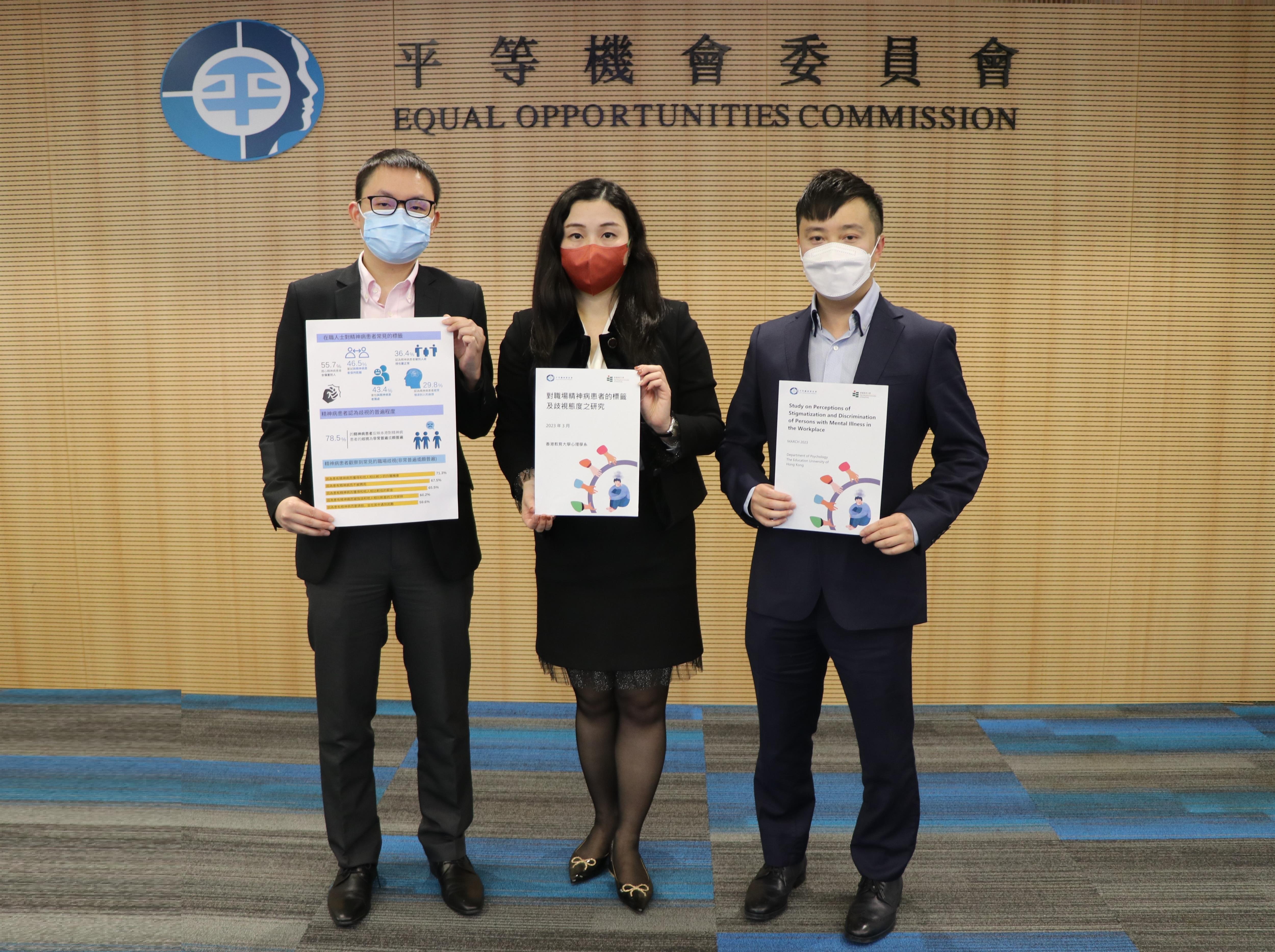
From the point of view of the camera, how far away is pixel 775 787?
2.22 meters

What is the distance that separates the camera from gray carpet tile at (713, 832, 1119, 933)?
2229 mm

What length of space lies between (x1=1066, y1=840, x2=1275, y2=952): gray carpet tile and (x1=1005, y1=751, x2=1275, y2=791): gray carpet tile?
13.3 inches

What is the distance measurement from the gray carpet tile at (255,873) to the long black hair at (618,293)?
5.09ft

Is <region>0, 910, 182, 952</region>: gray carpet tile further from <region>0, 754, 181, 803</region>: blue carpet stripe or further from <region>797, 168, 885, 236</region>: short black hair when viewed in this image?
<region>797, 168, 885, 236</region>: short black hair

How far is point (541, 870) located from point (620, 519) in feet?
3.42

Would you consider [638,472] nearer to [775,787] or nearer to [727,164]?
[775,787]

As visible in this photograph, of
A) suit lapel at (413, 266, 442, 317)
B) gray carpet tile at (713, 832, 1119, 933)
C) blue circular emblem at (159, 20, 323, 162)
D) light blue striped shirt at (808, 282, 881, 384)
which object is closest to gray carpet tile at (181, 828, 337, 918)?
gray carpet tile at (713, 832, 1119, 933)

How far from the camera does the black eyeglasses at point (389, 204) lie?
6.88 feet

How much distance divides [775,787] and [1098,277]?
94.8 inches

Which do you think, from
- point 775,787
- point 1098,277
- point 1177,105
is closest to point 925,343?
point 775,787

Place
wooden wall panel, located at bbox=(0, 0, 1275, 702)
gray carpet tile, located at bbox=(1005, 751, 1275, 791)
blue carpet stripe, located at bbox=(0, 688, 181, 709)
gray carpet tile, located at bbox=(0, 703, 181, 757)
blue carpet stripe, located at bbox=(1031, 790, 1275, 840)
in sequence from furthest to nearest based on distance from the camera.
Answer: blue carpet stripe, located at bbox=(0, 688, 181, 709), wooden wall panel, located at bbox=(0, 0, 1275, 702), gray carpet tile, located at bbox=(0, 703, 181, 757), gray carpet tile, located at bbox=(1005, 751, 1275, 791), blue carpet stripe, located at bbox=(1031, 790, 1275, 840)

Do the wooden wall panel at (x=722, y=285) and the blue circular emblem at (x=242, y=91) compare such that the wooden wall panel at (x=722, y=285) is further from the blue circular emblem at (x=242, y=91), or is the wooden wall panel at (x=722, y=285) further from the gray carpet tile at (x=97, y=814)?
the gray carpet tile at (x=97, y=814)

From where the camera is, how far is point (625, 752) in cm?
227

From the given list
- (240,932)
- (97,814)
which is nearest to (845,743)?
(240,932)
